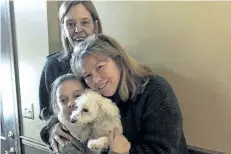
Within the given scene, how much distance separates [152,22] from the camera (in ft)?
5.67

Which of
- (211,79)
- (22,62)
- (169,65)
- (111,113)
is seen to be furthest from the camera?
(22,62)

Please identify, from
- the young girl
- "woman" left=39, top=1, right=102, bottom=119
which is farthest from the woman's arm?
the young girl

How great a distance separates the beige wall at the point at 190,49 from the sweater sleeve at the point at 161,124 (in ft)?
0.92

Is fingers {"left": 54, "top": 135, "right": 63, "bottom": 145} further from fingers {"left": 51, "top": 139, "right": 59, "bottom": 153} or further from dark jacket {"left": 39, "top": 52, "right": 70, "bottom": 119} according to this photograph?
dark jacket {"left": 39, "top": 52, "right": 70, "bottom": 119}

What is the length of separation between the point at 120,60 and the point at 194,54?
38 centimetres

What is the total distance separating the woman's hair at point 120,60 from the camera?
134cm

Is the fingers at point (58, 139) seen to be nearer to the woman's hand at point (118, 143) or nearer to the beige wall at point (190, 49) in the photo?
the woman's hand at point (118, 143)

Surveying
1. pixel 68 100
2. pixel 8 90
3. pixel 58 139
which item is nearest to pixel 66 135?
pixel 58 139

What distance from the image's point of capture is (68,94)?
1.43 m

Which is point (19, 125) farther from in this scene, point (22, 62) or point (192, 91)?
point (192, 91)

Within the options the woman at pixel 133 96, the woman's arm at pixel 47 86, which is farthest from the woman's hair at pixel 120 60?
the woman's arm at pixel 47 86

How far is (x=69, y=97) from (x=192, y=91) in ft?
1.85

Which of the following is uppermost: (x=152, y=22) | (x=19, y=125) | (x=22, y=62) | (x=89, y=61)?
(x=152, y=22)

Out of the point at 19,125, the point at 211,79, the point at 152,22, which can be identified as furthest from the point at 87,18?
the point at 19,125
